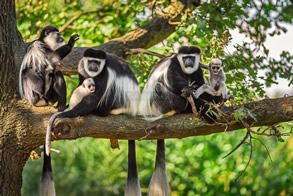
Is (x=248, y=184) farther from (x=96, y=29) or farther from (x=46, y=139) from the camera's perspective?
(x=46, y=139)

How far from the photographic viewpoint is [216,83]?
3592 mm

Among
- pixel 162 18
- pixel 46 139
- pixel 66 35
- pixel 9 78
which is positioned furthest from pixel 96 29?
pixel 46 139

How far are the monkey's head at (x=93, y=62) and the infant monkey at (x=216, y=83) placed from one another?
72cm

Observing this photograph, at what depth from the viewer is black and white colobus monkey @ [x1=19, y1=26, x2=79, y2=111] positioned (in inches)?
157

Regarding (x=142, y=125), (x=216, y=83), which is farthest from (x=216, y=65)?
(x=142, y=125)

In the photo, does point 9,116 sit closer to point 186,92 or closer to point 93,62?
point 93,62

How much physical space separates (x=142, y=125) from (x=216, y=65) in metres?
0.72

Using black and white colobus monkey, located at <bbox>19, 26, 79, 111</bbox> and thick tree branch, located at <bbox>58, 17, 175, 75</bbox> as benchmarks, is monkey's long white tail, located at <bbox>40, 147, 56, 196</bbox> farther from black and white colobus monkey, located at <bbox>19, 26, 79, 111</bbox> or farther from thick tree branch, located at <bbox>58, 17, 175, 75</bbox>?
thick tree branch, located at <bbox>58, 17, 175, 75</bbox>

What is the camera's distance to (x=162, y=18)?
4609 millimetres

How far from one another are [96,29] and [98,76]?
7.43 ft

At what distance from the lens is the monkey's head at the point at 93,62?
12.1 feet

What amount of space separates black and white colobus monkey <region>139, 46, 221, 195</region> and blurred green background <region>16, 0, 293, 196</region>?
0.31m

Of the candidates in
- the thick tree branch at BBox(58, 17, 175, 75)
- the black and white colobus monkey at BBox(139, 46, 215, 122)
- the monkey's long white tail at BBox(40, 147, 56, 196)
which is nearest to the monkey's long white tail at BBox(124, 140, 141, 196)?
the black and white colobus monkey at BBox(139, 46, 215, 122)

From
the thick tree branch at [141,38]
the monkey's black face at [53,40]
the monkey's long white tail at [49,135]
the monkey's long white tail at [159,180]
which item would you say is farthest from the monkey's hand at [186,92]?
the monkey's black face at [53,40]
